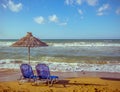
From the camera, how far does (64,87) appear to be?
863 cm

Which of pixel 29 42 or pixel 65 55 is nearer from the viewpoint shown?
pixel 29 42

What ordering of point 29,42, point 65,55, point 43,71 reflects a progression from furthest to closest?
1. point 65,55
2. point 29,42
3. point 43,71

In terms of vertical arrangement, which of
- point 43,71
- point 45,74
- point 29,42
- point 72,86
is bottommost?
point 72,86

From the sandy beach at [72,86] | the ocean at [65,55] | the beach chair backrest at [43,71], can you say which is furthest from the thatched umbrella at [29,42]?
the sandy beach at [72,86]

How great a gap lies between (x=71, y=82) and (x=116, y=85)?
67.6 inches

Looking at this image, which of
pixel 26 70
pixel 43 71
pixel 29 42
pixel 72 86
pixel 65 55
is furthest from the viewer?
pixel 65 55

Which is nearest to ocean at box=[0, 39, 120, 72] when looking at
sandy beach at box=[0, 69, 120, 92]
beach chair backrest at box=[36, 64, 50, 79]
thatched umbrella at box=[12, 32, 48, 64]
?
thatched umbrella at box=[12, 32, 48, 64]

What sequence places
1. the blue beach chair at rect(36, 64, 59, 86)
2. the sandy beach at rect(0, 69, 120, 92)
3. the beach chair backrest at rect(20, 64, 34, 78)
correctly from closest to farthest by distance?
1. the sandy beach at rect(0, 69, 120, 92)
2. the blue beach chair at rect(36, 64, 59, 86)
3. the beach chair backrest at rect(20, 64, 34, 78)

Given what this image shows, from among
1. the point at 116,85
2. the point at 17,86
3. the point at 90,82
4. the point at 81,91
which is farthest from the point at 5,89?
the point at 116,85

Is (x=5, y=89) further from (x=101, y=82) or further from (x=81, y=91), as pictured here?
(x=101, y=82)

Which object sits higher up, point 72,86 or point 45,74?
point 45,74

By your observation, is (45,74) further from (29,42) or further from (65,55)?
(65,55)

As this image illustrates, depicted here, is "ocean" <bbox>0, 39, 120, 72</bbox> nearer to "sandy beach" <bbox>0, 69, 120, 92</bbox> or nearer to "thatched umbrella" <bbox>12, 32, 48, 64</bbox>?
"thatched umbrella" <bbox>12, 32, 48, 64</bbox>

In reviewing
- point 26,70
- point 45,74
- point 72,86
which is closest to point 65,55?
point 26,70
